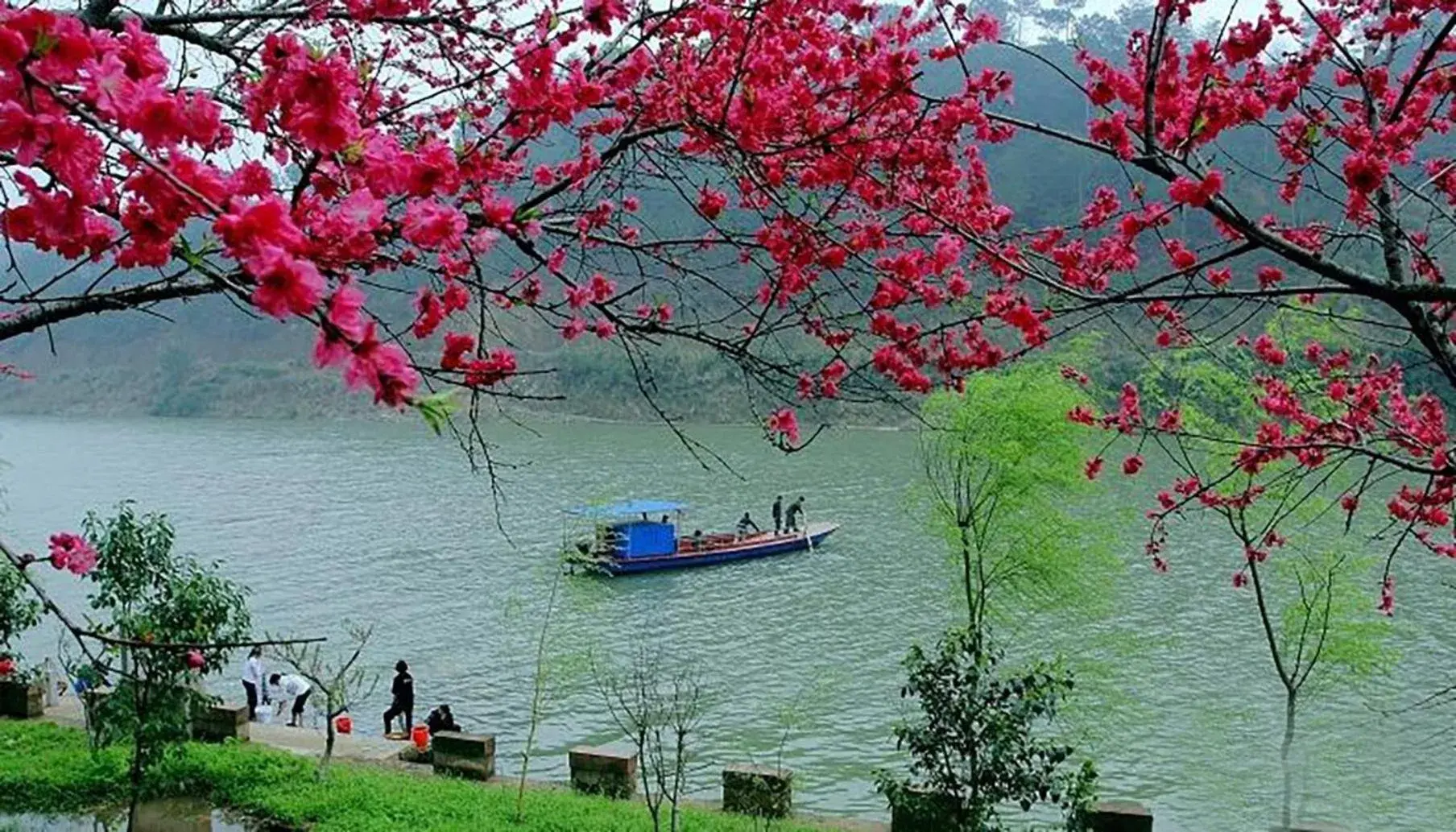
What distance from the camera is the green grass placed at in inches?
322

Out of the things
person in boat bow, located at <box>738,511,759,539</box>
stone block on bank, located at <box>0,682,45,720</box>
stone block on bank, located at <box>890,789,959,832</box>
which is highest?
person in boat bow, located at <box>738,511,759,539</box>

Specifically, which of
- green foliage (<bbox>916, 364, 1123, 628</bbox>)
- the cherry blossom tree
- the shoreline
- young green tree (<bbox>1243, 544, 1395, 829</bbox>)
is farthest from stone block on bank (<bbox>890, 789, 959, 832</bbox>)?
the shoreline

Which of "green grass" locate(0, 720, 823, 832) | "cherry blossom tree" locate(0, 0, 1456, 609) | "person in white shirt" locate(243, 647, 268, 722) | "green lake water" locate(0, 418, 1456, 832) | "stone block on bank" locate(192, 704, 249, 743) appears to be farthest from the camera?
"person in white shirt" locate(243, 647, 268, 722)

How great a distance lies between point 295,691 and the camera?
13625 mm

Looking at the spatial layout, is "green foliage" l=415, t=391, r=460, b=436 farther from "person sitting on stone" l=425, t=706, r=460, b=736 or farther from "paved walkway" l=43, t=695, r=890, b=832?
"person sitting on stone" l=425, t=706, r=460, b=736

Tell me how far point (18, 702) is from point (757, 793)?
722 centimetres

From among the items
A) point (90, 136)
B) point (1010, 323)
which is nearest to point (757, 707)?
point (1010, 323)

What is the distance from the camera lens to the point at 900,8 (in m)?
4.56

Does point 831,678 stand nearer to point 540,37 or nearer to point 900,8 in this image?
point 900,8

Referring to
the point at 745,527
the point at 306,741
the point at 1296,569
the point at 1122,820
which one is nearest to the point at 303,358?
the point at 745,527

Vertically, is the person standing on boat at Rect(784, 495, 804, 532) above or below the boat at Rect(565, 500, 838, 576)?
above

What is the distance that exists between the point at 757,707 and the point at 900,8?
35.7 ft

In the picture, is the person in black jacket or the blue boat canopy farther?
the blue boat canopy

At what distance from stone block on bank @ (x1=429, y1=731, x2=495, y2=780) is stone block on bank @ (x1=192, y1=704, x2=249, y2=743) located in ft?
6.05
